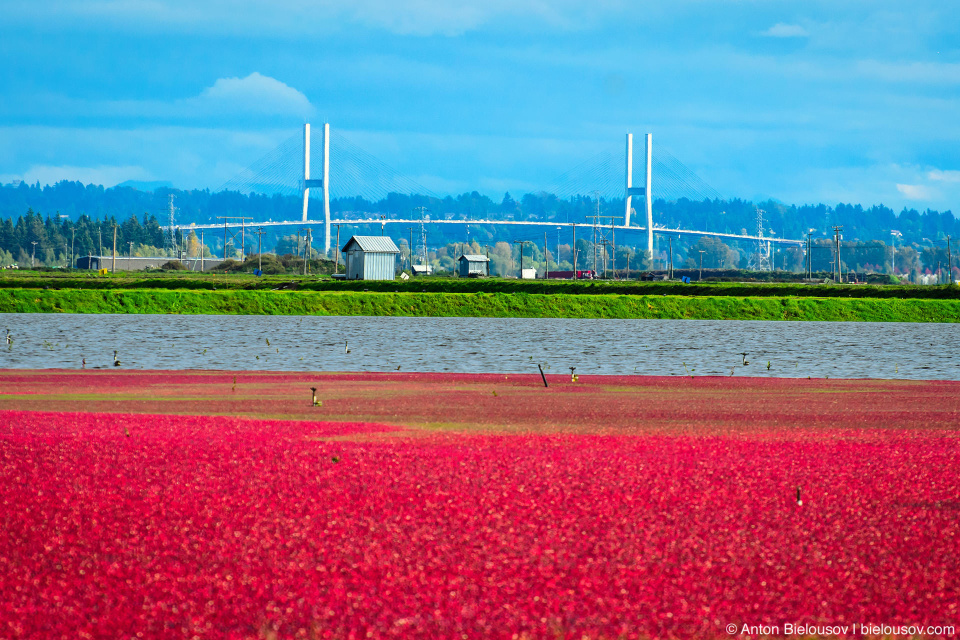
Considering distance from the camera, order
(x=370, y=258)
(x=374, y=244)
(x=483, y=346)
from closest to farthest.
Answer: (x=483, y=346), (x=370, y=258), (x=374, y=244)

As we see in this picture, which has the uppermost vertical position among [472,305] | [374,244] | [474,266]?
[374,244]

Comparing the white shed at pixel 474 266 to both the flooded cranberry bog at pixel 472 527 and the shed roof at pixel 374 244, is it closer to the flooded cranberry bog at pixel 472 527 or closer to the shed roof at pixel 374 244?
the shed roof at pixel 374 244

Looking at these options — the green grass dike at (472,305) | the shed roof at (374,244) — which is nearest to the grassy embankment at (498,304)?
the green grass dike at (472,305)

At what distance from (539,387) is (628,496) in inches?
524

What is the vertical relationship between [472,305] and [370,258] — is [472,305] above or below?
below

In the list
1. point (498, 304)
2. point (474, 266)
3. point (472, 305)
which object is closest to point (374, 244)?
point (472, 305)

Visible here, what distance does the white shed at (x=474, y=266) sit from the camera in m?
138

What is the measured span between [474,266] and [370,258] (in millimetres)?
44169

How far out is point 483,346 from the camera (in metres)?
41.2

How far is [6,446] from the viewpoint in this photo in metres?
11.8

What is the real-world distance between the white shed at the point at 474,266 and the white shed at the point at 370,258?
39625 mm

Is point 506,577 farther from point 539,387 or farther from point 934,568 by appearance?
point 539,387

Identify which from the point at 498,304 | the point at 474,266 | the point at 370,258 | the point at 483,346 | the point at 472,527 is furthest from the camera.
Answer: the point at 474,266

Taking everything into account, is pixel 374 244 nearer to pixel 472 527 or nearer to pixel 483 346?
pixel 483 346
